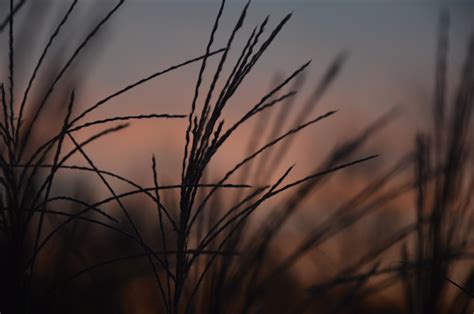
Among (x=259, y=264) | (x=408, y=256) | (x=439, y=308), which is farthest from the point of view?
(x=408, y=256)

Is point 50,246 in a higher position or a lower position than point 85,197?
lower

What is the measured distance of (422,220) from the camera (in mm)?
1181

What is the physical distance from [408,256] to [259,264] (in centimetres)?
37

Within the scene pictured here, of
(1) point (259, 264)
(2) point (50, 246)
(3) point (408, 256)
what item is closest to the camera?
(1) point (259, 264)

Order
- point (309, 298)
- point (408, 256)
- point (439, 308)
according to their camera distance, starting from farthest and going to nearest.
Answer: point (408, 256)
point (439, 308)
point (309, 298)

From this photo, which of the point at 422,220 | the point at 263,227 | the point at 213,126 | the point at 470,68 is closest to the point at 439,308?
the point at 422,220

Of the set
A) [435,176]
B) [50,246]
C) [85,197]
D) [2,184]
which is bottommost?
[2,184]

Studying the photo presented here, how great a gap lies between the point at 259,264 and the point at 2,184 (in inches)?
17.5

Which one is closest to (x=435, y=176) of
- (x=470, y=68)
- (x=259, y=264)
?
(x=470, y=68)

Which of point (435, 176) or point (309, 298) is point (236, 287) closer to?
point (309, 298)

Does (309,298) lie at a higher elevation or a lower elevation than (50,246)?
lower

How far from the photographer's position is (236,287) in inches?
42.7

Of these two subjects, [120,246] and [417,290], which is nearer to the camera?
[417,290]

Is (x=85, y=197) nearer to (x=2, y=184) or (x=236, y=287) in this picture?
(x=236, y=287)
